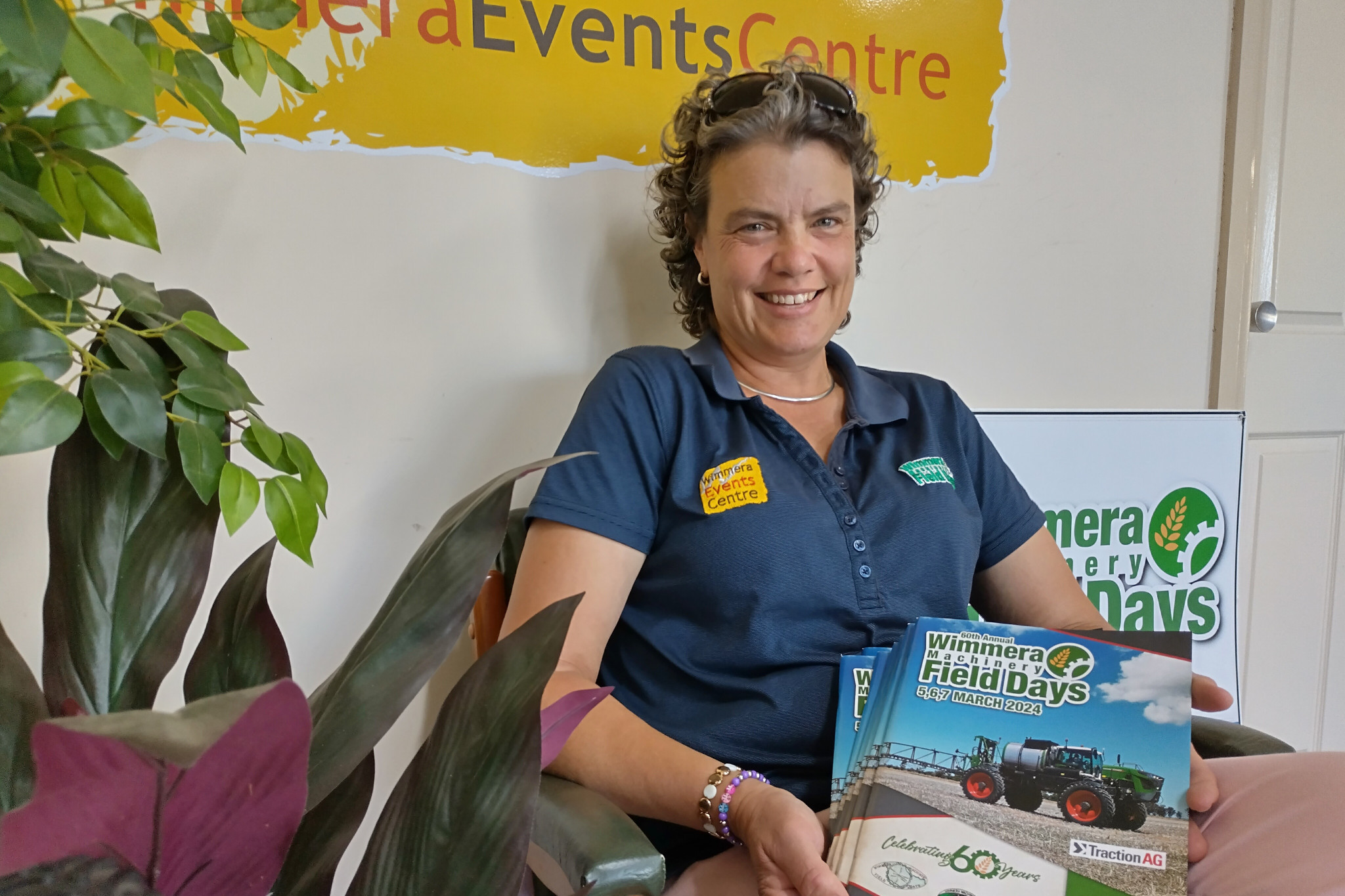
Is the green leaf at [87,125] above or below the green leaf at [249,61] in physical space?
below

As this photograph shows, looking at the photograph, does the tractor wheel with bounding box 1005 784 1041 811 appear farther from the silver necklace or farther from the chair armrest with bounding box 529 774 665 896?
the silver necklace

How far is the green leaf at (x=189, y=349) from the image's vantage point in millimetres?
505

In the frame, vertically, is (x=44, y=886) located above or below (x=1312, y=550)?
above

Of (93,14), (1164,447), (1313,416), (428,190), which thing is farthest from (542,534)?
(1313,416)

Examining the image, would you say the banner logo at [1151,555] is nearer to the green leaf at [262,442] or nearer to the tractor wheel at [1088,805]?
the tractor wheel at [1088,805]

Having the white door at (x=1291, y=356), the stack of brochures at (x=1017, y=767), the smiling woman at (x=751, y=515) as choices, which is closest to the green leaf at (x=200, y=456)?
the smiling woman at (x=751, y=515)

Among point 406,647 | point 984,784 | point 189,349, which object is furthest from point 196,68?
point 984,784

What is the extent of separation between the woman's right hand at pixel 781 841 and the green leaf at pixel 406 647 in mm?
499

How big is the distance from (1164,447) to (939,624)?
1.01 meters

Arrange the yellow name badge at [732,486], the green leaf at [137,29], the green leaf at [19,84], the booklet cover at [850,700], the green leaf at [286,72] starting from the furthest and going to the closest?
1. the yellow name badge at [732,486]
2. the booklet cover at [850,700]
3. the green leaf at [286,72]
4. the green leaf at [137,29]
5. the green leaf at [19,84]

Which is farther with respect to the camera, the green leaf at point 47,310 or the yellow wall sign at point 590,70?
the yellow wall sign at point 590,70

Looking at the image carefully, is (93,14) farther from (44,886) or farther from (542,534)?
(44,886)

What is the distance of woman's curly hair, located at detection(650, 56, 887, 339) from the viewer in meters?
1.14

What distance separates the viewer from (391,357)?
4.02ft
